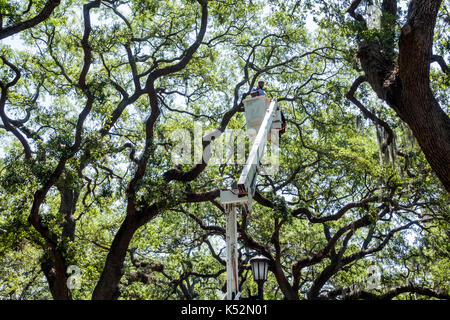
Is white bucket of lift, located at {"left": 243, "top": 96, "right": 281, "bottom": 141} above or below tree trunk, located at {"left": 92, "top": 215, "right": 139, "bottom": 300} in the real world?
above

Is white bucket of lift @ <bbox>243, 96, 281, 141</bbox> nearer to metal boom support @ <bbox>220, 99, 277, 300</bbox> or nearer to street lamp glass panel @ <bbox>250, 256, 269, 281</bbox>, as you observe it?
metal boom support @ <bbox>220, 99, 277, 300</bbox>

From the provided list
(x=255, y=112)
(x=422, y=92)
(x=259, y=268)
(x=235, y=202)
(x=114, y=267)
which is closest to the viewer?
(x=235, y=202)

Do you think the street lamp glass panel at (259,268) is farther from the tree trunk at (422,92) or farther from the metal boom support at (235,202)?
the tree trunk at (422,92)

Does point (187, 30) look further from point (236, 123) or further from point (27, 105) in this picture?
point (27, 105)

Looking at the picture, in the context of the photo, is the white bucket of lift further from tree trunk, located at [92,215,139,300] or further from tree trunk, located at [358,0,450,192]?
tree trunk, located at [92,215,139,300]

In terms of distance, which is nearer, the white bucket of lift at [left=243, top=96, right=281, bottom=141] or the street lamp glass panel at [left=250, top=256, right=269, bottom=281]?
the white bucket of lift at [left=243, top=96, right=281, bottom=141]

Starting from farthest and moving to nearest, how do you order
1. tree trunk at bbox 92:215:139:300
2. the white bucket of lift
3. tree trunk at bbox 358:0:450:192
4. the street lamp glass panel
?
tree trunk at bbox 92:215:139:300 → the street lamp glass panel → the white bucket of lift → tree trunk at bbox 358:0:450:192

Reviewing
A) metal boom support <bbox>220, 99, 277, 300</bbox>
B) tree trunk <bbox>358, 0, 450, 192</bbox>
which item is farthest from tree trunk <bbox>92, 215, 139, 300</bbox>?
tree trunk <bbox>358, 0, 450, 192</bbox>

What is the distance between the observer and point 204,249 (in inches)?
823

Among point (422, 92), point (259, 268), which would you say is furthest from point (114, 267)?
point (422, 92)

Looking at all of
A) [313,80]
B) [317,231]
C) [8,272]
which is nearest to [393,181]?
[313,80]

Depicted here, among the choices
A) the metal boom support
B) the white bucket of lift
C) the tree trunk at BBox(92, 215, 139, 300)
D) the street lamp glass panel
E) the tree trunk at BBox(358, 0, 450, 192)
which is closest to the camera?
the metal boom support

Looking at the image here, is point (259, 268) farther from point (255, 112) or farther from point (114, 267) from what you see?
point (114, 267)

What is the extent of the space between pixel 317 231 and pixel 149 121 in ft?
31.3
